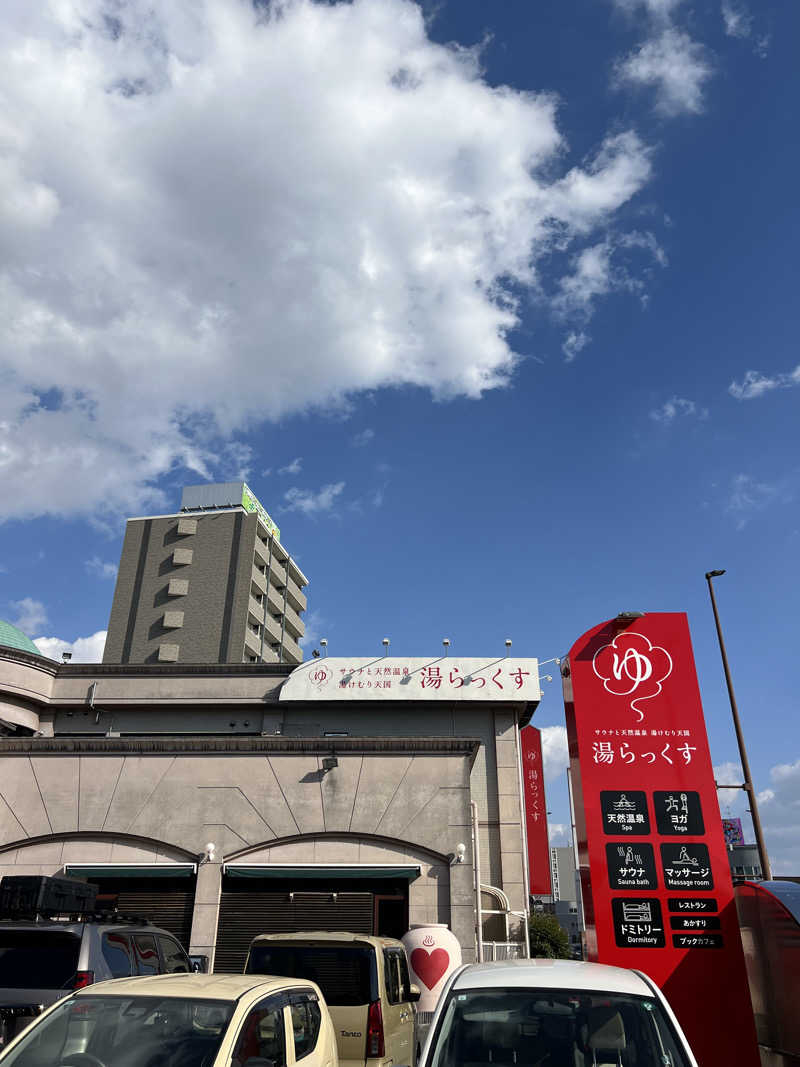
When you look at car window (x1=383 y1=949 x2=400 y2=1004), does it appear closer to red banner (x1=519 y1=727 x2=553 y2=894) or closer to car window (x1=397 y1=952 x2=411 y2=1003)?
car window (x1=397 y1=952 x2=411 y2=1003)

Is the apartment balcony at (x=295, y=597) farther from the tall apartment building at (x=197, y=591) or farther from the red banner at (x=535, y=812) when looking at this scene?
the red banner at (x=535, y=812)

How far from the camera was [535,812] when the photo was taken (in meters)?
28.4

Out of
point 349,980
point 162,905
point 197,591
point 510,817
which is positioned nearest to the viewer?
point 349,980

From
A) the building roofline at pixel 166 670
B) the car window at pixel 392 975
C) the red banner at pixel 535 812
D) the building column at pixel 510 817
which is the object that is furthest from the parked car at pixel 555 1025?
the building roofline at pixel 166 670

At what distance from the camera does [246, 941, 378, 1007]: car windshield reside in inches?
325

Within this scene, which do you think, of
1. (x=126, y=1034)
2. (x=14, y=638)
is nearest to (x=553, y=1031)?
(x=126, y=1034)

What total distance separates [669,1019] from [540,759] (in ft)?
84.9

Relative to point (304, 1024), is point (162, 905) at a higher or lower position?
higher

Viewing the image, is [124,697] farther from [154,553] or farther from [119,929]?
[154,553]

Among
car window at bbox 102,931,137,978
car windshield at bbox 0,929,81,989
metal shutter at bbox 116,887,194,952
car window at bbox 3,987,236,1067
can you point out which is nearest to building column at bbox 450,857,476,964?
metal shutter at bbox 116,887,194,952

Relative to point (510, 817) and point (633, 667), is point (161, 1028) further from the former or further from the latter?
point (510, 817)

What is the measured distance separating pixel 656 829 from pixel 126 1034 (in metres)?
9.16

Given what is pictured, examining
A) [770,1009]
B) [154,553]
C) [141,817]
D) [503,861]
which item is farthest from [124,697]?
[154,553]

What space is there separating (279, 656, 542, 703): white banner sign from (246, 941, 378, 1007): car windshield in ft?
66.1
